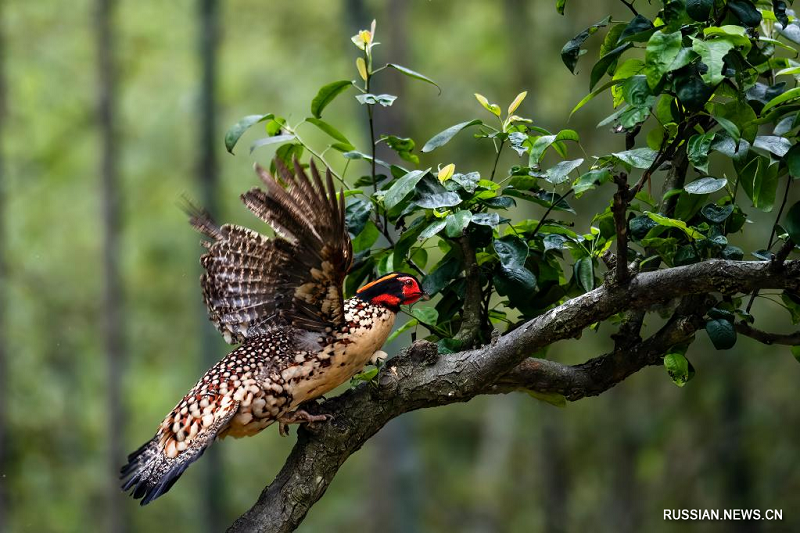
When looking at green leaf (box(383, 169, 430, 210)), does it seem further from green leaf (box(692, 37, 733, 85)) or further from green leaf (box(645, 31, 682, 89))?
green leaf (box(692, 37, 733, 85))

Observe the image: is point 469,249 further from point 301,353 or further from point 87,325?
point 87,325

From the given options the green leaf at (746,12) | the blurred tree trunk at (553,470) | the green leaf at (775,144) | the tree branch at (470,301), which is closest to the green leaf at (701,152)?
the green leaf at (775,144)

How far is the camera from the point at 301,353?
2740 mm

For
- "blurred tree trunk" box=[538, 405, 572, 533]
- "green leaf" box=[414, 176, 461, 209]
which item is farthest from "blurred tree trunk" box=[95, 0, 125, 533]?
"green leaf" box=[414, 176, 461, 209]

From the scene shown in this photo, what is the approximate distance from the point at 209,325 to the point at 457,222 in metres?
7.31

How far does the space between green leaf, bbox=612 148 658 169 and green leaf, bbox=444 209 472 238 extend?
0.40m

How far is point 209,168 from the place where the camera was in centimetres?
929

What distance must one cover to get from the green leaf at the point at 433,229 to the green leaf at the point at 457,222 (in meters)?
0.02

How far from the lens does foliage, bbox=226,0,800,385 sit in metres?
2.34

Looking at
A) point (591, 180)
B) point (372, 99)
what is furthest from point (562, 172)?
point (372, 99)

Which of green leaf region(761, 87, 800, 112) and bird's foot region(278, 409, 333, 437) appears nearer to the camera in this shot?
green leaf region(761, 87, 800, 112)

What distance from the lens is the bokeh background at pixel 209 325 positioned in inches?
379

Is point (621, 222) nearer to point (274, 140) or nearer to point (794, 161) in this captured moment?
point (794, 161)

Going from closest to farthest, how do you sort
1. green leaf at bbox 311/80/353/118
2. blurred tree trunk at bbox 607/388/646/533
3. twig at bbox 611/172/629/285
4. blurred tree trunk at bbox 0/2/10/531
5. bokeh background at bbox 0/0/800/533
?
twig at bbox 611/172/629/285, green leaf at bbox 311/80/353/118, bokeh background at bbox 0/0/800/533, blurred tree trunk at bbox 0/2/10/531, blurred tree trunk at bbox 607/388/646/533
